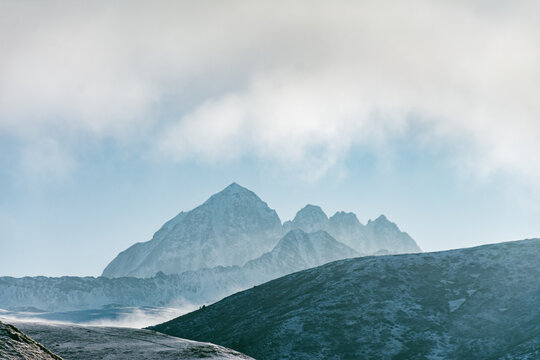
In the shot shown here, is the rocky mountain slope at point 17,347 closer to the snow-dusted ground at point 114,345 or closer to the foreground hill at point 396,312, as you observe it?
the snow-dusted ground at point 114,345

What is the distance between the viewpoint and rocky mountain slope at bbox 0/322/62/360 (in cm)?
1499

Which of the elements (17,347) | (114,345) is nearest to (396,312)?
(114,345)

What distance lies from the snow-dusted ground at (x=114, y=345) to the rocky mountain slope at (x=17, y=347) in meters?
11.1

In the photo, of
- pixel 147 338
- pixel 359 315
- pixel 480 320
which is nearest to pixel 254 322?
pixel 359 315

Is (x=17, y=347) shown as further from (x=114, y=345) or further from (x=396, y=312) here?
(x=396, y=312)

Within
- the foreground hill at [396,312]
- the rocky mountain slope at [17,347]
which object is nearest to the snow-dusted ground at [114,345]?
the rocky mountain slope at [17,347]

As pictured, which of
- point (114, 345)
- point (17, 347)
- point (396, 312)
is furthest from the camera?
point (396, 312)

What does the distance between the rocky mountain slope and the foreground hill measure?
58825 millimetres

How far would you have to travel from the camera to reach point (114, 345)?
100 ft

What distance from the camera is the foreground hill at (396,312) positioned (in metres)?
72.1

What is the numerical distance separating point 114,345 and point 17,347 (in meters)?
15.9

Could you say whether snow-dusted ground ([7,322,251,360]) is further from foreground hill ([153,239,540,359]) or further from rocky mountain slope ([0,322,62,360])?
foreground hill ([153,239,540,359])

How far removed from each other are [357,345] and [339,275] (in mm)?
34406

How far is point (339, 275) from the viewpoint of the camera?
10806 cm
